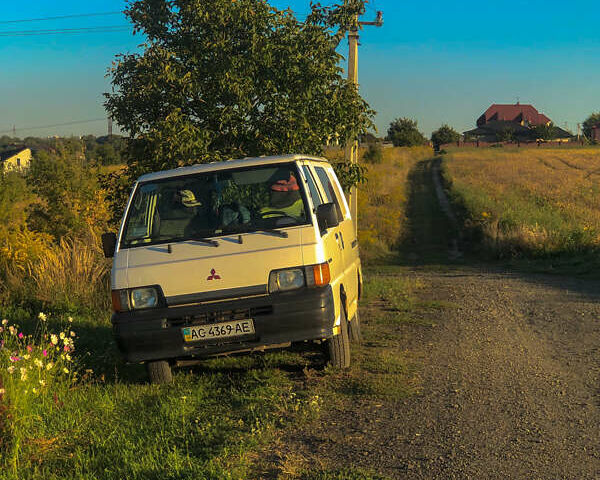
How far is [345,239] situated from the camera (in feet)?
25.1

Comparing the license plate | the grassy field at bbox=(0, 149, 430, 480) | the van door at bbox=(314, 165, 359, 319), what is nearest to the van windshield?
the license plate

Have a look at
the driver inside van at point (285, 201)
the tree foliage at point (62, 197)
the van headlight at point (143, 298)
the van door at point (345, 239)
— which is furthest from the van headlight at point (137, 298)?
the tree foliage at point (62, 197)

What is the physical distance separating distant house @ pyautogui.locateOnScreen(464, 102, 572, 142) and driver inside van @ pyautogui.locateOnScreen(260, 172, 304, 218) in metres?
125

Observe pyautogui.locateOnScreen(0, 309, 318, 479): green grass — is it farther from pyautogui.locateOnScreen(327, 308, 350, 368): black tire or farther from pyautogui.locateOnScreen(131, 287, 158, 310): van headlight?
pyautogui.locateOnScreen(131, 287, 158, 310): van headlight

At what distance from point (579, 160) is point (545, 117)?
98.0 meters

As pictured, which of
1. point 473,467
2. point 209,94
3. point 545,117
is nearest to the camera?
point 473,467

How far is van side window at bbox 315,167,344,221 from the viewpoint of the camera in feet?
25.1

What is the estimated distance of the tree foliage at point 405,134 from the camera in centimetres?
11488

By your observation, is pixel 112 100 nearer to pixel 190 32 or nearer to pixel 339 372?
pixel 190 32

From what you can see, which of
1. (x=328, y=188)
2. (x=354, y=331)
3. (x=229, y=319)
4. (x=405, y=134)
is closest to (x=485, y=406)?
(x=229, y=319)

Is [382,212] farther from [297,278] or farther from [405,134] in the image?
[405,134]

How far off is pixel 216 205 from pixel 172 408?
1869mm

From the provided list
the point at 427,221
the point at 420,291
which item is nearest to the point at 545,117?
the point at 427,221

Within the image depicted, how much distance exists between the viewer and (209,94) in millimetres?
11320
